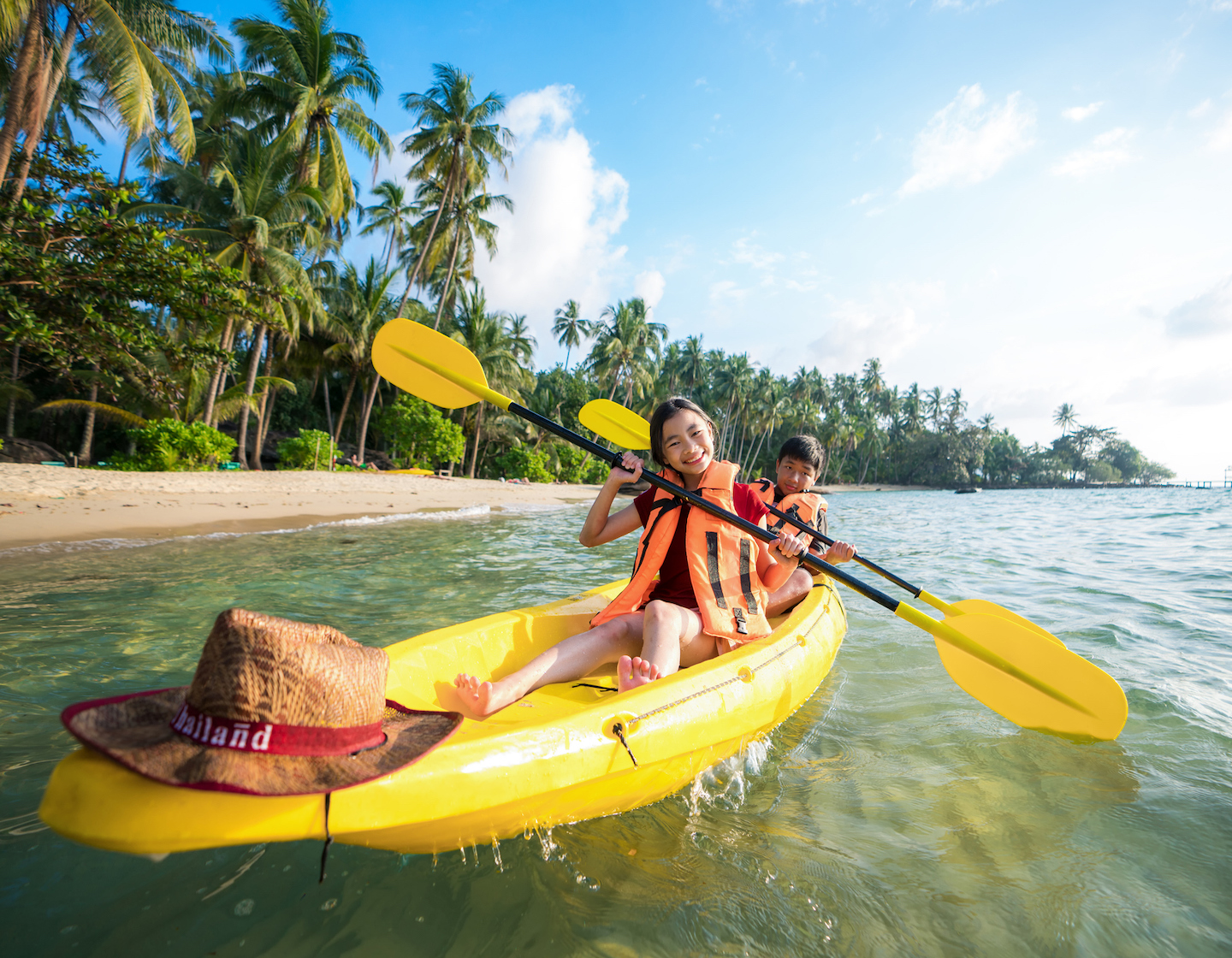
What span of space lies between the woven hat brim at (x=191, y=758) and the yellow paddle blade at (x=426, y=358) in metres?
2.21

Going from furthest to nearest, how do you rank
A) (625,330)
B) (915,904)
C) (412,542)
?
1. (625,330)
2. (412,542)
3. (915,904)

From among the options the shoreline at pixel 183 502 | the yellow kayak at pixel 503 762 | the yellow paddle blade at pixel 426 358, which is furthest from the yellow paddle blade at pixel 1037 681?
the shoreline at pixel 183 502

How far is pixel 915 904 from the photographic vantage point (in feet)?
5.66

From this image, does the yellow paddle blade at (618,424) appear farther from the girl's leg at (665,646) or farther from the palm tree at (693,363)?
the palm tree at (693,363)

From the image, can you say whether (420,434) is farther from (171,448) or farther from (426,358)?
(426,358)

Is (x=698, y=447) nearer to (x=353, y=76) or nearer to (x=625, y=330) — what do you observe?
(x=353, y=76)

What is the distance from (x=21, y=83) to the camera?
27.2ft

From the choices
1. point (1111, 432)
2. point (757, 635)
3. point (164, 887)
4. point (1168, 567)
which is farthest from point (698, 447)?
point (1111, 432)

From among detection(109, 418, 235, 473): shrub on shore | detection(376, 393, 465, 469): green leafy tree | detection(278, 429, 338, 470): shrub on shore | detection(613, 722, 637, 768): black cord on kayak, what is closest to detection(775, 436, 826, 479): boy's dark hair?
detection(613, 722, 637, 768): black cord on kayak

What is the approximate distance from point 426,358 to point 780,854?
2844 millimetres

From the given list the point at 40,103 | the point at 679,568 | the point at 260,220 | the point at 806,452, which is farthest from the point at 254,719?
the point at 260,220

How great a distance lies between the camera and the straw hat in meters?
1.12

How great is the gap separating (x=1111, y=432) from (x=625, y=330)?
72.7 m

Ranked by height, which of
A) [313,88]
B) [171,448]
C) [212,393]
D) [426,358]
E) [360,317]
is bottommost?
[171,448]
